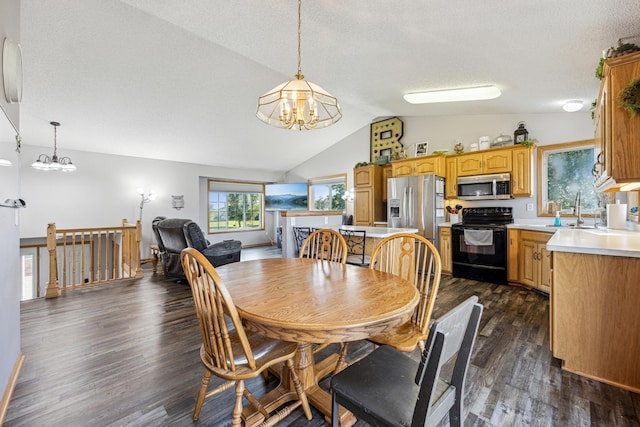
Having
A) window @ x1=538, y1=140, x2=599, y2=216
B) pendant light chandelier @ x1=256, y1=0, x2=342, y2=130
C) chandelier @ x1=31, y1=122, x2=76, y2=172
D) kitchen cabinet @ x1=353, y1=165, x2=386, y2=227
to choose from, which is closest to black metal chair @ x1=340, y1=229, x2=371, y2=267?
pendant light chandelier @ x1=256, y1=0, x2=342, y2=130

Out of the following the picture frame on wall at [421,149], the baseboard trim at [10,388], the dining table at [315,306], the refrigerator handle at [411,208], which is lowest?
the baseboard trim at [10,388]

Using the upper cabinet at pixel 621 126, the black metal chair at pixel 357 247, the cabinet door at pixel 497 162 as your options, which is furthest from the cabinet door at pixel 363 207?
the upper cabinet at pixel 621 126

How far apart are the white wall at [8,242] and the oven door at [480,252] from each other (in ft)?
15.8

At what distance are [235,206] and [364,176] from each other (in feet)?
13.4

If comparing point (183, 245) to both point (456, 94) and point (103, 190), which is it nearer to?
point (103, 190)

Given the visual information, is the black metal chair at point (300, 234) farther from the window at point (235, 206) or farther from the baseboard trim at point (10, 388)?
the window at point (235, 206)

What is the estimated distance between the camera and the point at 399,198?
16.5 feet

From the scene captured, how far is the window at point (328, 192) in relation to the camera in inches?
283

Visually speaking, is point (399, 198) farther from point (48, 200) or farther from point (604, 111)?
Result: point (48, 200)

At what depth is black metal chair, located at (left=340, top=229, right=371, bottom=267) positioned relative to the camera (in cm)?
318

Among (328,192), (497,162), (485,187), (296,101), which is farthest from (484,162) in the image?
(328,192)

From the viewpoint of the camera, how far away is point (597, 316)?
1776 mm

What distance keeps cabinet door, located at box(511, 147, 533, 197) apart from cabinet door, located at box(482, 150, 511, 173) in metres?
0.09

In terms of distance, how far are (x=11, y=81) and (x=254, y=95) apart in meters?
3.35
